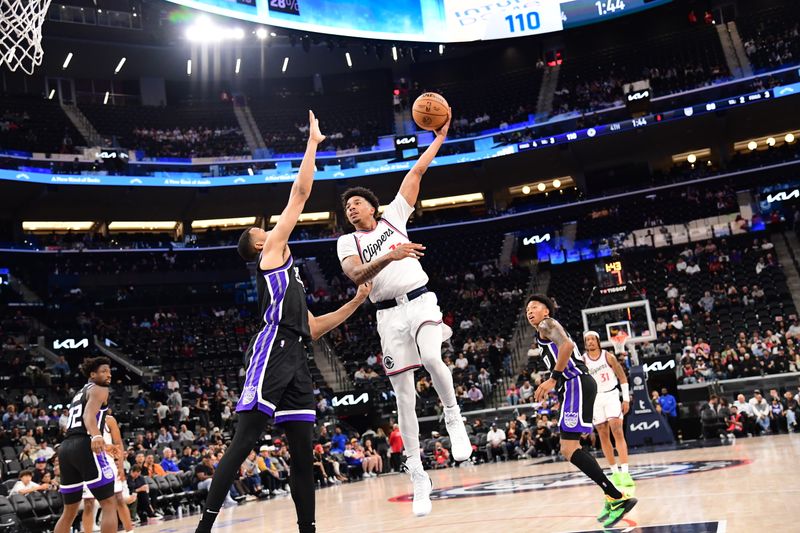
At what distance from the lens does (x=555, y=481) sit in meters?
13.0

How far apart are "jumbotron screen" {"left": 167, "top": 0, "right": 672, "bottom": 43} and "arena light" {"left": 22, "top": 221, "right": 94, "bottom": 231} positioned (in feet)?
46.1

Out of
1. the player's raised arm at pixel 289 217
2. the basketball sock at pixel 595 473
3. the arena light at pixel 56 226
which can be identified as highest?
the arena light at pixel 56 226

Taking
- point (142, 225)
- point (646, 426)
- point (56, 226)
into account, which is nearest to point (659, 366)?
point (646, 426)

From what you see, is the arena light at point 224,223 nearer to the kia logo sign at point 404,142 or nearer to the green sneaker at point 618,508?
the kia logo sign at point 404,142

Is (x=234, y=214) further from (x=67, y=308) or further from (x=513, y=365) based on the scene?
(x=513, y=365)

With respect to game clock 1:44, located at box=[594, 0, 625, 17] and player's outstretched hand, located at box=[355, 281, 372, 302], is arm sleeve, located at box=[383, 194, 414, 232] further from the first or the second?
game clock 1:44, located at box=[594, 0, 625, 17]

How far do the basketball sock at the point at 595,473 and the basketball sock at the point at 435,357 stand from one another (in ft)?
6.60

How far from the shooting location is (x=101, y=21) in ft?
113

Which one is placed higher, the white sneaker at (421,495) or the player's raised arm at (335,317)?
the player's raised arm at (335,317)

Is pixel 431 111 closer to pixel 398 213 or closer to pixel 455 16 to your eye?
pixel 398 213

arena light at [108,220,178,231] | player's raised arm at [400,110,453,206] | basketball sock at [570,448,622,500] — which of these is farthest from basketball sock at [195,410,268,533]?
arena light at [108,220,178,231]

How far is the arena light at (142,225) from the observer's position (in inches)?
1443

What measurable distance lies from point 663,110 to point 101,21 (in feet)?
77.4

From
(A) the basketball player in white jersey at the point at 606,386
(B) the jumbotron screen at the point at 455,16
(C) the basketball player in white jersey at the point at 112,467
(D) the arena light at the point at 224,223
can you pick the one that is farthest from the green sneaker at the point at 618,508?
(D) the arena light at the point at 224,223
